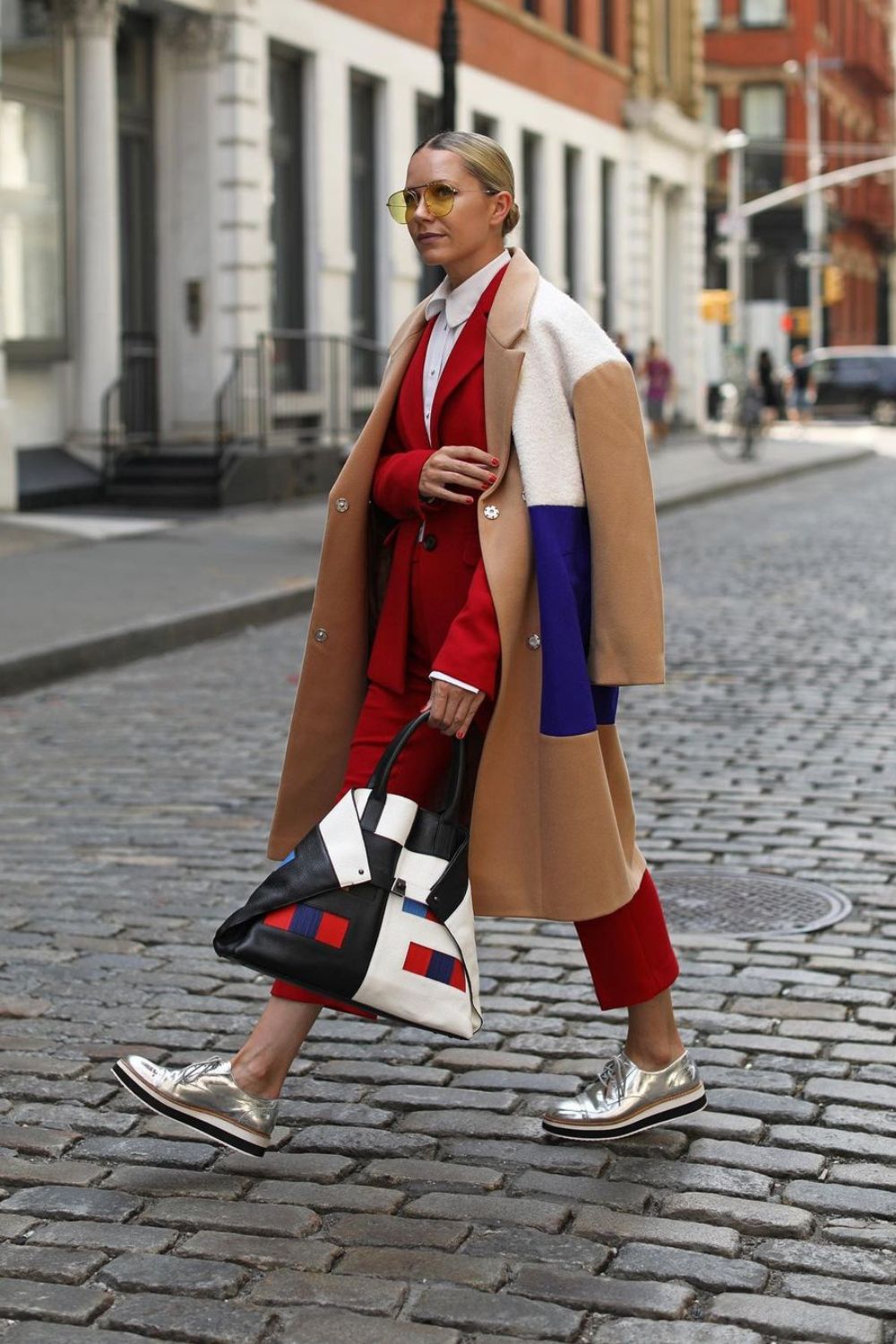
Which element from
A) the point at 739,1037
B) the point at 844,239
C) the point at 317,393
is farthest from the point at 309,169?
the point at 844,239

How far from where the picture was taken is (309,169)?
24266 mm

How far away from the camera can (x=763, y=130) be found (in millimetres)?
66312

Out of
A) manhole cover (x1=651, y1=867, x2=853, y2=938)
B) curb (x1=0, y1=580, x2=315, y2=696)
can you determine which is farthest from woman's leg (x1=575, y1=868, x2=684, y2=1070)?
curb (x1=0, y1=580, x2=315, y2=696)

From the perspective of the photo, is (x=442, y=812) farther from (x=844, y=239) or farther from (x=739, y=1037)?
(x=844, y=239)

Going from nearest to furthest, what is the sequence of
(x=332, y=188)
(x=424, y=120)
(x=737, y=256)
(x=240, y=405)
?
(x=240, y=405) < (x=332, y=188) < (x=424, y=120) < (x=737, y=256)

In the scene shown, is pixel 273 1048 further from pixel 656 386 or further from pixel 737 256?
pixel 737 256

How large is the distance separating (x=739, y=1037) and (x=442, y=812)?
1302 millimetres

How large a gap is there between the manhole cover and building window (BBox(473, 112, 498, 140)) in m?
24.6

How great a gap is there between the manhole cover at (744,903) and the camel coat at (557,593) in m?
A: 1.98

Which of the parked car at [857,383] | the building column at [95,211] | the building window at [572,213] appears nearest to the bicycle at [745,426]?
the building window at [572,213]

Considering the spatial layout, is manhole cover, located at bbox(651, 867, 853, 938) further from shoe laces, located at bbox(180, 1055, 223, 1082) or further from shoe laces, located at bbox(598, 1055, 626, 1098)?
shoe laces, located at bbox(180, 1055, 223, 1082)

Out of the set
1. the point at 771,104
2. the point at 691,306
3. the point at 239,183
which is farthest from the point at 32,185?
the point at 771,104

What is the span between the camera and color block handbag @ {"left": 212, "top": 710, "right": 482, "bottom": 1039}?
3.80 meters

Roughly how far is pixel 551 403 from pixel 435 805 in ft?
2.49
